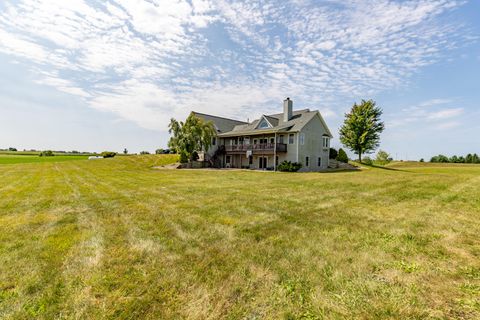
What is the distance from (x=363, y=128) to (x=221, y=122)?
26.2 m

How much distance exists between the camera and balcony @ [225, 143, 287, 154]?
28766 millimetres

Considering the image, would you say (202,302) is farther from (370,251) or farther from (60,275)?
(370,251)

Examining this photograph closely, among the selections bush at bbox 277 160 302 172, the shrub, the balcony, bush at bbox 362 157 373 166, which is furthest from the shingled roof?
the shrub

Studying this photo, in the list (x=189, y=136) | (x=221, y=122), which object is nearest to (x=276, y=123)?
(x=221, y=122)

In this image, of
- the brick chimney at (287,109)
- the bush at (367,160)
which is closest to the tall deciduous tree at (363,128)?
the bush at (367,160)

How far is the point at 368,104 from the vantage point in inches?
1631

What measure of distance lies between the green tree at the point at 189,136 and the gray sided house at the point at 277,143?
3447 millimetres


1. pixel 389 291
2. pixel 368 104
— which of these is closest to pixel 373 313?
pixel 389 291

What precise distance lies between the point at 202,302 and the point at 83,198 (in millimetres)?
9186

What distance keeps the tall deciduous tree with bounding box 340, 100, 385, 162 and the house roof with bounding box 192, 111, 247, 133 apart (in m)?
20.9

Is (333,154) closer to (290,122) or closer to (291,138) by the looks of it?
(290,122)

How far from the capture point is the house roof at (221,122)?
3625 cm

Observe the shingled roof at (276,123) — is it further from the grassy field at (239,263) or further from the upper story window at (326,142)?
the grassy field at (239,263)

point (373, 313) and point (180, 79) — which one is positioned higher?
point (180, 79)
